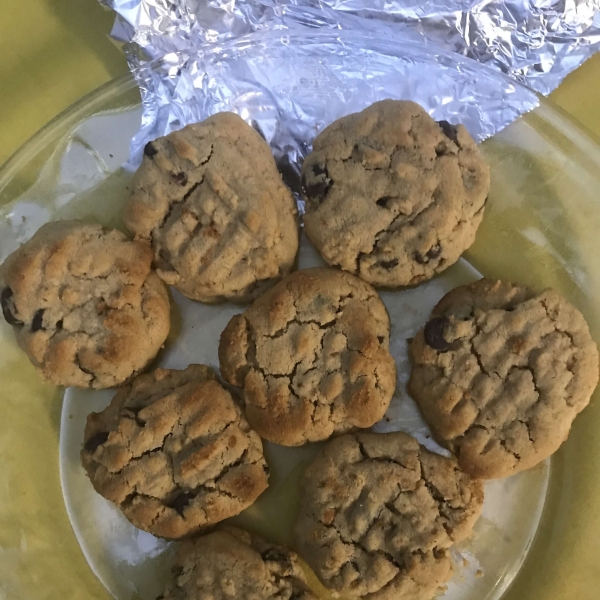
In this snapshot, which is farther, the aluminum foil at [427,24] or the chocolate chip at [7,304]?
the aluminum foil at [427,24]

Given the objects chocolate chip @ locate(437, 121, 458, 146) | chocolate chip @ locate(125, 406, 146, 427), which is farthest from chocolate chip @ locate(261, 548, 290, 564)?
chocolate chip @ locate(437, 121, 458, 146)

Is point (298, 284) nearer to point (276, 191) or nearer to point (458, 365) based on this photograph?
point (276, 191)

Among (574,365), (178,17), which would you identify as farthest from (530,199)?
(178,17)

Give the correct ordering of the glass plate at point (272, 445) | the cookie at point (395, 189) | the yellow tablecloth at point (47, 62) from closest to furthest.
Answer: the cookie at point (395, 189)
the glass plate at point (272, 445)
the yellow tablecloth at point (47, 62)

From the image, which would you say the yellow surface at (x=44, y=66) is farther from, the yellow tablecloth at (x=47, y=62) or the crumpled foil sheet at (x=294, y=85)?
the crumpled foil sheet at (x=294, y=85)

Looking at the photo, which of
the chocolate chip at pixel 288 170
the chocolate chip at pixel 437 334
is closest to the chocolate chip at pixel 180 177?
the chocolate chip at pixel 288 170

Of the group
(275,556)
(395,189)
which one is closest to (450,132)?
(395,189)

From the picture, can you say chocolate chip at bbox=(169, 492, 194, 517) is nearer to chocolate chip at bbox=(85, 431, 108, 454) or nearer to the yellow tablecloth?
chocolate chip at bbox=(85, 431, 108, 454)
